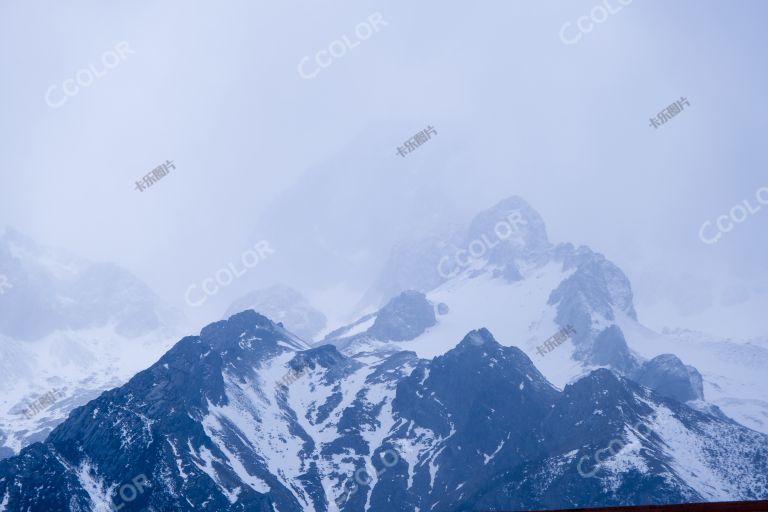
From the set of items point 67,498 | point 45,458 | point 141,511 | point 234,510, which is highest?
point 45,458

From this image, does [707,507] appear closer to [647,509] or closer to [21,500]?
[647,509]

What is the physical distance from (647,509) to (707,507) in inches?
60.2

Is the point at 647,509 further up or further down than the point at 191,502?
further up

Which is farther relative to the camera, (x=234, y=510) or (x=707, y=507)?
(x=234, y=510)

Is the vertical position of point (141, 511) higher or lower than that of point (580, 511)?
lower

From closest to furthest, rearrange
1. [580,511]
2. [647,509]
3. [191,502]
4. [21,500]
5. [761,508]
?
[761,508], [647,509], [580,511], [21,500], [191,502]

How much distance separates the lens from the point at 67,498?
7397 inches

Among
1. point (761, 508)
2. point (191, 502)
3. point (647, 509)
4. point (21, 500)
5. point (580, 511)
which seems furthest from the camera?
point (191, 502)

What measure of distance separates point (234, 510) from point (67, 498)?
144ft

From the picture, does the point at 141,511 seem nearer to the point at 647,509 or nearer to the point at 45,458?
the point at 45,458

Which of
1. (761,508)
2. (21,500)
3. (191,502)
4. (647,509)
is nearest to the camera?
(761,508)

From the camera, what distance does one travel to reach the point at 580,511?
2073cm

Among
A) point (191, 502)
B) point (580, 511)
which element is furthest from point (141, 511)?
point (580, 511)

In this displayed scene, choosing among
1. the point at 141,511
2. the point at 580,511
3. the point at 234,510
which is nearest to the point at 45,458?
the point at 141,511
